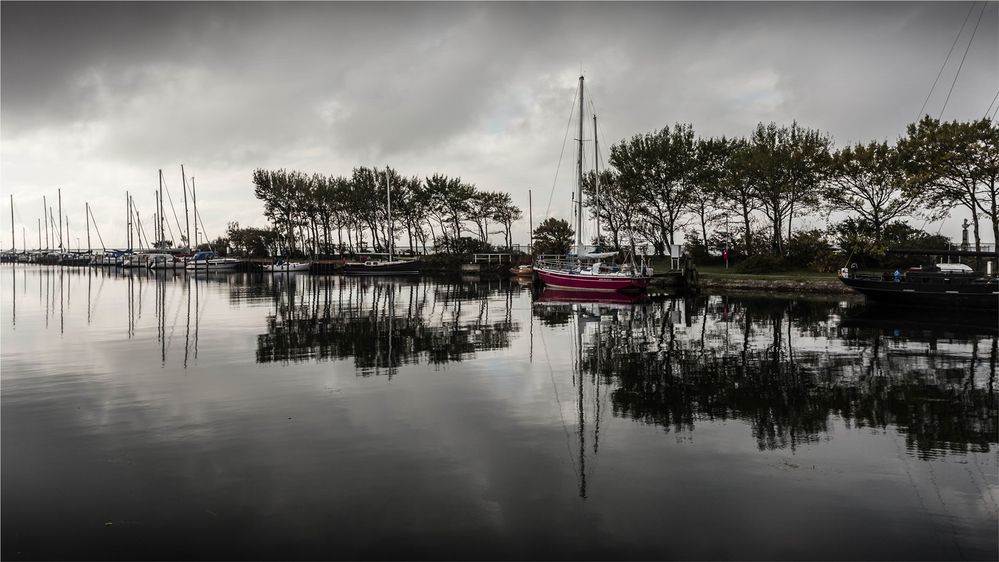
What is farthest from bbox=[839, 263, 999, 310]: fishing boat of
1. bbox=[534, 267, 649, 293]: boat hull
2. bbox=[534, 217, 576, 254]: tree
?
bbox=[534, 217, 576, 254]: tree

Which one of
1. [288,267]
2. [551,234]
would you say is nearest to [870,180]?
[551,234]

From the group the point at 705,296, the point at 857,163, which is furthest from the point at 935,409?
the point at 857,163

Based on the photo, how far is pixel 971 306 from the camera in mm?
28328

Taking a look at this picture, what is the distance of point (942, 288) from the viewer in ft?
95.2

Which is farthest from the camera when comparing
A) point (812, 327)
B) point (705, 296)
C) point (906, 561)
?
point (705, 296)

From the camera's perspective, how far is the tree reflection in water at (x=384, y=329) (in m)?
17.5

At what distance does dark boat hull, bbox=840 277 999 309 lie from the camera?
2795 cm

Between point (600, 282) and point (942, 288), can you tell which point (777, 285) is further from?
point (942, 288)

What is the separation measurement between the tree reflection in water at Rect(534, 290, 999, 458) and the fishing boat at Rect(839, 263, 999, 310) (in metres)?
1.75

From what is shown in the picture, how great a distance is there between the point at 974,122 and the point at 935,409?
1596 inches

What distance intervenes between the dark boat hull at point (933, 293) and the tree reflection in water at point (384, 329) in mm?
18070

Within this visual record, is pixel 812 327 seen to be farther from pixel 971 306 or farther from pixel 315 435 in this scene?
pixel 315 435

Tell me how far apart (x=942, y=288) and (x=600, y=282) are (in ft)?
58.6

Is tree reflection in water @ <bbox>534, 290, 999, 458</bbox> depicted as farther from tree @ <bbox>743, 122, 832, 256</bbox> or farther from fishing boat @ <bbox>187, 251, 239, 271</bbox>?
fishing boat @ <bbox>187, 251, 239, 271</bbox>
